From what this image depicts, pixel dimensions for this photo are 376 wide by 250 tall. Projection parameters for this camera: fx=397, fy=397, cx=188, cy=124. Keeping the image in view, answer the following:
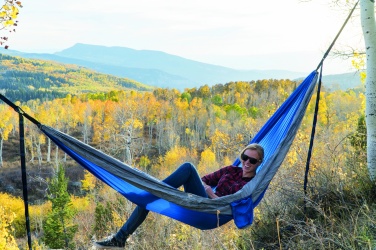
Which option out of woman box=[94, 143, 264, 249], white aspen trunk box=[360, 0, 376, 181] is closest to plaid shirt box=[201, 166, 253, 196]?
woman box=[94, 143, 264, 249]

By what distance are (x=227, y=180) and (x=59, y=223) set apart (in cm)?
1496

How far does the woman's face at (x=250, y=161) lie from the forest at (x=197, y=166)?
36cm

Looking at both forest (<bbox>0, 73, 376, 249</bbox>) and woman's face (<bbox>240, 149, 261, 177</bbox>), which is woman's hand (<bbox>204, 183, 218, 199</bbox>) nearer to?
woman's face (<bbox>240, 149, 261, 177</bbox>)

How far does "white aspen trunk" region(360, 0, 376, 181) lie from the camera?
8.92ft

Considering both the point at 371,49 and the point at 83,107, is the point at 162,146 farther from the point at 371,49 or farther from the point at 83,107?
the point at 371,49

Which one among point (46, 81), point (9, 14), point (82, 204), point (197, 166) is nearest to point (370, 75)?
point (9, 14)

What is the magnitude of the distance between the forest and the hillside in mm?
33504

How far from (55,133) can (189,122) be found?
36404 millimetres

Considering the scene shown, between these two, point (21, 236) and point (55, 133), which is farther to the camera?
point (21, 236)

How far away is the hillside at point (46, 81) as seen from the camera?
8200 cm

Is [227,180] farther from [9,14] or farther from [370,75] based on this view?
[9,14]

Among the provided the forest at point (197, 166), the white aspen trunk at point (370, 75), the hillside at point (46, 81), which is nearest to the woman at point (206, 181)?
the forest at point (197, 166)

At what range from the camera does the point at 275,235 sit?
2811 millimetres

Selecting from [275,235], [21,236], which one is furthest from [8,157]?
[275,235]
